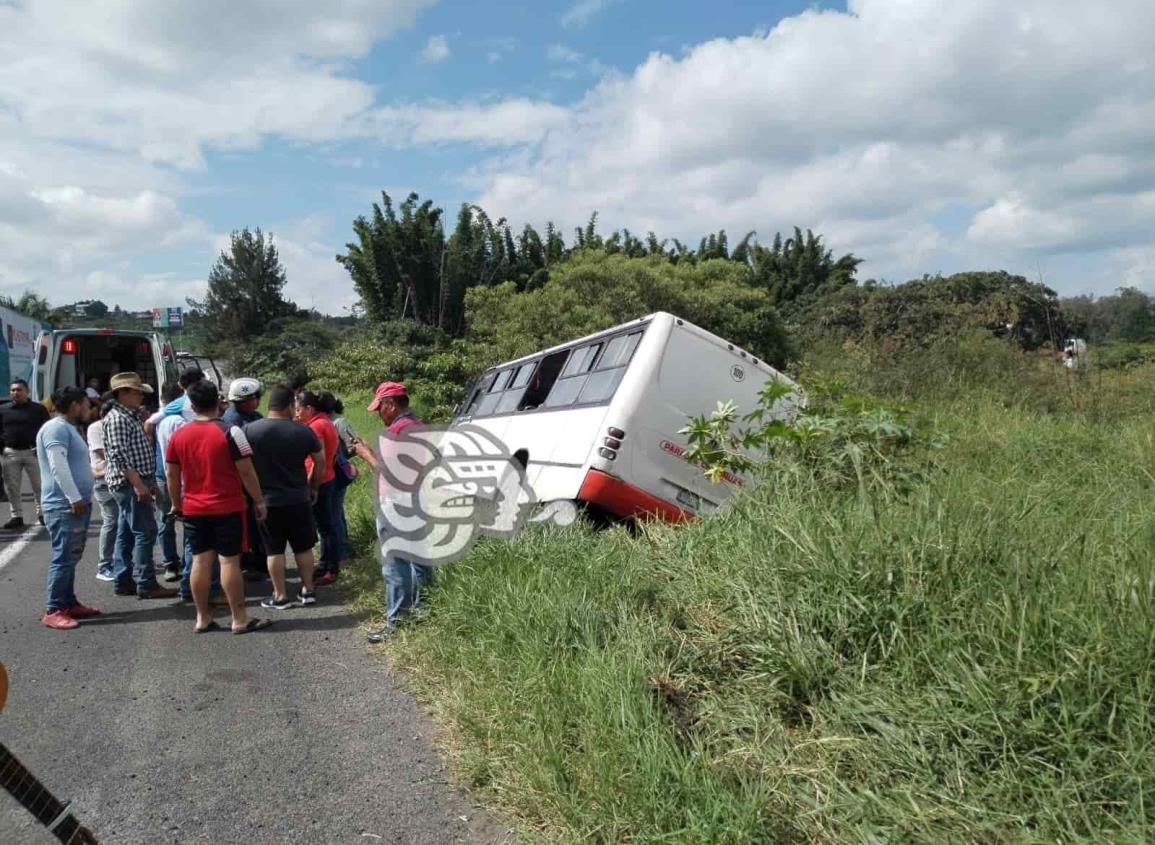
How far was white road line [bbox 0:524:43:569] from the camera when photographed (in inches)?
350

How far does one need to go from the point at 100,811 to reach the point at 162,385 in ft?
41.1

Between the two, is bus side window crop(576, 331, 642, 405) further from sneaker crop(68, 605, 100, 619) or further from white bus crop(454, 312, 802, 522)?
sneaker crop(68, 605, 100, 619)

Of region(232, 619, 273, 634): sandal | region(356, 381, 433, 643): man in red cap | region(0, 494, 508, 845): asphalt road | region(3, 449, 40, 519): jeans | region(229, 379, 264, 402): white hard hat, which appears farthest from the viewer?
region(3, 449, 40, 519): jeans

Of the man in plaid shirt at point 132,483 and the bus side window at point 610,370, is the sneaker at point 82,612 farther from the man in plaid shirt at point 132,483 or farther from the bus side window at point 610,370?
the bus side window at point 610,370

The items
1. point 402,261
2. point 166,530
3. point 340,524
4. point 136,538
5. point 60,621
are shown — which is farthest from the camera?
point 402,261

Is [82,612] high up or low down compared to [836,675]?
down

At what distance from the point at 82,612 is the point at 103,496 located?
1158 mm

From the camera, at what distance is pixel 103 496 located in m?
7.36

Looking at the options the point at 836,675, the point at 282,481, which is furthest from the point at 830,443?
the point at 282,481

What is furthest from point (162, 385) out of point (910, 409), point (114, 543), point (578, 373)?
point (910, 409)

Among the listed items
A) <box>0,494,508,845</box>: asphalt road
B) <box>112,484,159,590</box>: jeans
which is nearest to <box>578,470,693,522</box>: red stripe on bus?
<box>0,494,508,845</box>: asphalt road

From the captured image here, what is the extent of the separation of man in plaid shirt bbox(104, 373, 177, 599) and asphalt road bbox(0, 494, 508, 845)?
653 mm

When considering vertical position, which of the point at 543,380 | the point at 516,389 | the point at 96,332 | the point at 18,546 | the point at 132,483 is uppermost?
the point at 96,332

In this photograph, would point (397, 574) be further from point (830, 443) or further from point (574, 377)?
point (574, 377)
